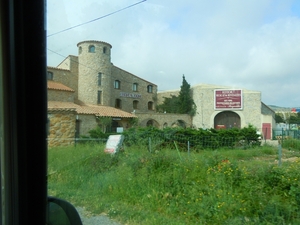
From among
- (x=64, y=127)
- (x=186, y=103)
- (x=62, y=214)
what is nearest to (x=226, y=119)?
(x=186, y=103)

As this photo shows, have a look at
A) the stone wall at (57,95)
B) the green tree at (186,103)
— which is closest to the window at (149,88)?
the green tree at (186,103)

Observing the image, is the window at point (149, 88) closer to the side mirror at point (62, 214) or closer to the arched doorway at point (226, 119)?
the arched doorway at point (226, 119)

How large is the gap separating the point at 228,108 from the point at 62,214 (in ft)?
105

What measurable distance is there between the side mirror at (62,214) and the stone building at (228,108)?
2952cm

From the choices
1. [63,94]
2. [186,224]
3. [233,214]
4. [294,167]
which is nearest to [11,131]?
[186,224]

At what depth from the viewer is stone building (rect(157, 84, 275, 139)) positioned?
30797mm

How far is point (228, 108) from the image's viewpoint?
32.6 meters

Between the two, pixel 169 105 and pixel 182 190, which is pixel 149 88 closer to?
pixel 169 105

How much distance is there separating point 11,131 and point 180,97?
108 ft

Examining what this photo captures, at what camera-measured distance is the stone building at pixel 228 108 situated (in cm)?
3080

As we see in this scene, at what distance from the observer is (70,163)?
6887 millimetres

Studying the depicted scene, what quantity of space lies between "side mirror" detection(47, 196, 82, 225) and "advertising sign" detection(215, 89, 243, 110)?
98.6 feet

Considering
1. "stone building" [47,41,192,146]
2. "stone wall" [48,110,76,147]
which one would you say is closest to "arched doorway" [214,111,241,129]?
"stone building" [47,41,192,146]

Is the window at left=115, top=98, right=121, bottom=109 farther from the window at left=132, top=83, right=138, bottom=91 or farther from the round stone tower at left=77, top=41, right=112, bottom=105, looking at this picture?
the round stone tower at left=77, top=41, right=112, bottom=105
